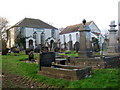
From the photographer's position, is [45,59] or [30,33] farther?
[30,33]

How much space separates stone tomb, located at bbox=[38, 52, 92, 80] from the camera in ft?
19.1

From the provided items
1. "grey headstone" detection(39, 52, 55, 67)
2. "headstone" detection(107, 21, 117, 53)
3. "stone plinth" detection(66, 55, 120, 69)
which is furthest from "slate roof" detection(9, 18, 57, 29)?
"grey headstone" detection(39, 52, 55, 67)

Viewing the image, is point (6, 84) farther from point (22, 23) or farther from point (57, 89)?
point (22, 23)

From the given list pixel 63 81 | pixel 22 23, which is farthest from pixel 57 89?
pixel 22 23

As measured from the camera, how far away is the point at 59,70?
633 centimetres

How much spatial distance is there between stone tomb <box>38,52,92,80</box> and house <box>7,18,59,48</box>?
2937 centimetres

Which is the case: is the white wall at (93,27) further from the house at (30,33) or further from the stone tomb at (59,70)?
the stone tomb at (59,70)

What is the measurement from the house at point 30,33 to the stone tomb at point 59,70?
2937 centimetres

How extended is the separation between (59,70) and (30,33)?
116 ft

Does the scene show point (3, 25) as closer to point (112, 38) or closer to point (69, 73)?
point (112, 38)

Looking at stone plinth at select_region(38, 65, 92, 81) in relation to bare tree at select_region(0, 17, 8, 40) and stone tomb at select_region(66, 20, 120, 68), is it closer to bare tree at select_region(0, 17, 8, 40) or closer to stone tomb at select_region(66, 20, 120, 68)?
stone tomb at select_region(66, 20, 120, 68)

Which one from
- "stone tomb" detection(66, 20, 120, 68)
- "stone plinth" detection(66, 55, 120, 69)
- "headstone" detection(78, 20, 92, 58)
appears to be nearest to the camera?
"stone plinth" detection(66, 55, 120, 69)

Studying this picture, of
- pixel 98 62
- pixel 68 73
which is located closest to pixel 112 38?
pixel 98 62

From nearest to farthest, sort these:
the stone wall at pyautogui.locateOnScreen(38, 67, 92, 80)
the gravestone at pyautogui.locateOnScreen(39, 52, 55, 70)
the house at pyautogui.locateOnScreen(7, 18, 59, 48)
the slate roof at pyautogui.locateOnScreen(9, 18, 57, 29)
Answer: the stone wall at pyautogui.locateOnScreen(38, 67, 92, 80) < the gravestone at pyautogui.locateOnScreen(39, 52, 55, 70) < the house at pyautogui.locateOnScreen(7, 18, 59, 48) < the slate roof at pyautogui.locateOnScreen(9, 18, 57, 29)
